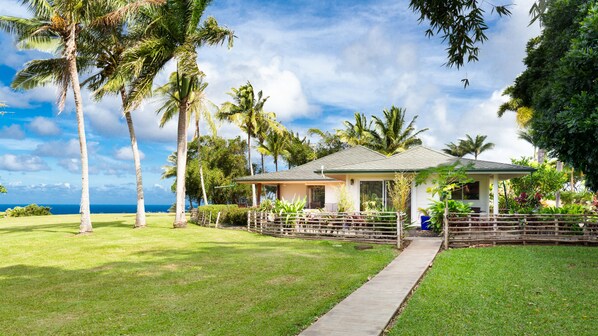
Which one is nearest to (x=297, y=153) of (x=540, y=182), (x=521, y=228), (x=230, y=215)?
(x=230, y=215)

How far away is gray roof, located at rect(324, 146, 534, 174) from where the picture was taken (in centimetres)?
1827

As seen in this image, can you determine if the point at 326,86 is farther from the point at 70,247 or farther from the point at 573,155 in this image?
the point at 70,247

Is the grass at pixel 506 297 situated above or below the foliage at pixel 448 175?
below

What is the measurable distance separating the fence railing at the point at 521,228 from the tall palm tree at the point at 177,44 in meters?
14.8

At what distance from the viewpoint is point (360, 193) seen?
2094 centimetres

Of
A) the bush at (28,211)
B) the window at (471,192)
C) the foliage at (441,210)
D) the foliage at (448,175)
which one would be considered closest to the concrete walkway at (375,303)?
the foliage at (441,210)

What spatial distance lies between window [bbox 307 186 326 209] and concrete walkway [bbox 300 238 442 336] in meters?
15.3

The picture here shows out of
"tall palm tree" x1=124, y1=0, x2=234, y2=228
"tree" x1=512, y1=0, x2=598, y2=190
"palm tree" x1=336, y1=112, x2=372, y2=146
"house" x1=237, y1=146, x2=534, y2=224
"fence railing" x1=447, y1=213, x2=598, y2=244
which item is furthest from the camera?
"palm tree" x1=336, y1=112, x2=372, y2=146

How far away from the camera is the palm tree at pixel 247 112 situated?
129 feet

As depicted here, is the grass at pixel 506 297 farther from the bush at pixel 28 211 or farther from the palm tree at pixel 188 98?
the bush at pixel 28 211

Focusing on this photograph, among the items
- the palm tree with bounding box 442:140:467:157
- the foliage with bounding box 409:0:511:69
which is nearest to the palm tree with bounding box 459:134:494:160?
the palm tree with bounding box 442:140:467:157

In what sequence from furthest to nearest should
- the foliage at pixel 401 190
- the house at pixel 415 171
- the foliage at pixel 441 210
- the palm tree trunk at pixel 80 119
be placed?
the palm tree trunk at pixel 80 119 < the house at pixel 415 171 < the foliage at pixel 401 190 < the foliage at pixel 441 210

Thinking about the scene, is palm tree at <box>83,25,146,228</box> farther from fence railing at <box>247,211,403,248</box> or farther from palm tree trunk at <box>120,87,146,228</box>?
fence railing at <box>247,211,403,248</box>

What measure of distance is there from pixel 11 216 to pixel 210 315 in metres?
39.3
